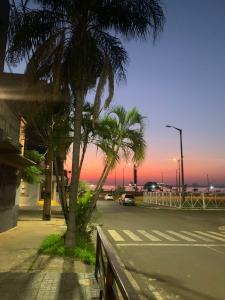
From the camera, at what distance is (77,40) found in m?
11.2

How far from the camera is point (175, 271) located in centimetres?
1000

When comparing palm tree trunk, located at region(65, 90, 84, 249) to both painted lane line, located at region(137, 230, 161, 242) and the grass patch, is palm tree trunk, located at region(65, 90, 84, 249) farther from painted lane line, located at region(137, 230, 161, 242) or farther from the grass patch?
painted lane line, located at region(137, 230, 161, 242)

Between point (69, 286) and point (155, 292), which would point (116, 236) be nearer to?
point (155, 292)

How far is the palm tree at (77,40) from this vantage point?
11.0 m

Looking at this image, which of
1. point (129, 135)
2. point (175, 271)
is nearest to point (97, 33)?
point (129, 135)

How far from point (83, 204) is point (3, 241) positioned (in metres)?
3.27

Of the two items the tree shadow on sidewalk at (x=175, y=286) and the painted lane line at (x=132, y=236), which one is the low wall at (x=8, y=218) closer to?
the painted lane line at (x=132, y=236)

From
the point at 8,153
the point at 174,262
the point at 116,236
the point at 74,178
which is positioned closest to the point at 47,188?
the point at 116,236

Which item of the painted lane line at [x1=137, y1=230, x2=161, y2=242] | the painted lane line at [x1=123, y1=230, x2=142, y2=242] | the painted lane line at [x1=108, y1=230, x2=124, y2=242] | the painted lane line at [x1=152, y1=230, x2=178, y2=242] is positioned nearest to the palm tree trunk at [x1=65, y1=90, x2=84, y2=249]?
the painted lane line at [x1=108, y1=230, x2=124, y2=242]

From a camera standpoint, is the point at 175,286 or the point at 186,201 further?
the point at 186,201

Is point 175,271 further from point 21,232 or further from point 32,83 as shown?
point 21,232

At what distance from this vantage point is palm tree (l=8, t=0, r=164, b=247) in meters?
11.0

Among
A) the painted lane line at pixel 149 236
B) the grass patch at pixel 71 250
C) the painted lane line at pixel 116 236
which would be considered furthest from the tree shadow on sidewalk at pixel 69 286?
the painted lane line at pixel 149 236

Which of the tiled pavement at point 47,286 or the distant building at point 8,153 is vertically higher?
the distant building at point 8,153
